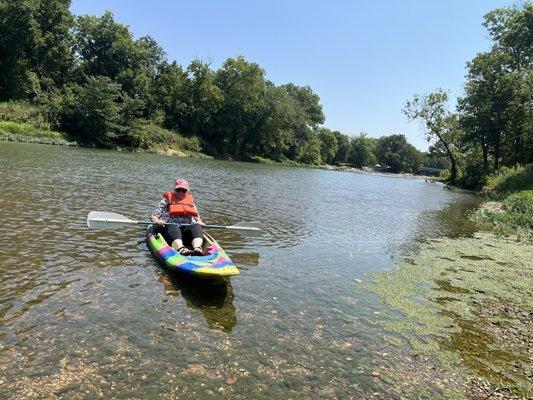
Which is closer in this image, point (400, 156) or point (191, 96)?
point (191, 96)

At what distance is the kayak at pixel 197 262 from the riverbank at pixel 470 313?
2958mm

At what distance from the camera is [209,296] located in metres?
7.70

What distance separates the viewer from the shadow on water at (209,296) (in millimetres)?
6746

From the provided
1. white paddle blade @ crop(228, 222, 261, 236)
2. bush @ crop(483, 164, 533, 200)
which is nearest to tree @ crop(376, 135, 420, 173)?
bush @ crop(483, 164, 533, 200)

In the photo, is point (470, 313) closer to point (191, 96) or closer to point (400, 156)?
point (191, 96)

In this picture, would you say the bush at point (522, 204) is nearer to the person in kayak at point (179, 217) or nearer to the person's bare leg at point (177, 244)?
the person in kayak at point (179, 217)

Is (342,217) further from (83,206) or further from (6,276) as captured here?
(6,276)

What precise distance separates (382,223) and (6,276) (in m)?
15.0

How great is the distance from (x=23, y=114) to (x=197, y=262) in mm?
48921

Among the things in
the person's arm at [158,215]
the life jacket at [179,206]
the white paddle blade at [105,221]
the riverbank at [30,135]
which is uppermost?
the life jacket at [179,206]

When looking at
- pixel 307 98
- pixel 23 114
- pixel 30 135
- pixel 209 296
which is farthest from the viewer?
pixel 307 98

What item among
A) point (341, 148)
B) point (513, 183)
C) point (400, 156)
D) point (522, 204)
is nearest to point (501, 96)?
point (513, 183)

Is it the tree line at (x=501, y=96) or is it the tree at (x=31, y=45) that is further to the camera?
the tree at (x=31, y=45)

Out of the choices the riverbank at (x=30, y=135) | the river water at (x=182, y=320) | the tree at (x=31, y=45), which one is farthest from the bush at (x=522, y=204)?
the tree at (x=31, y=45)
